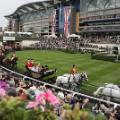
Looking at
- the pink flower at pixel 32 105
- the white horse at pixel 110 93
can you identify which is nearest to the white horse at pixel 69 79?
the white horse at pixel 110 93

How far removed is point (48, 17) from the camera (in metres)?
134

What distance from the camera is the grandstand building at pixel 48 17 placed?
107 m

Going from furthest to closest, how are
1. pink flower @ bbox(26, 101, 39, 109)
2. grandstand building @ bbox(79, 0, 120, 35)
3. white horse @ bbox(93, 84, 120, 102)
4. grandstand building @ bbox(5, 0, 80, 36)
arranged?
grandstand building @ bbox(5, 0, 80, 36) < grandstand building @ bbox(79, 0, 120, 35) < white horse @ bbox(93, 84, 120, 102) < pink flower @ bbox(26, 101, 39, 109)

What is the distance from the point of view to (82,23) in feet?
365

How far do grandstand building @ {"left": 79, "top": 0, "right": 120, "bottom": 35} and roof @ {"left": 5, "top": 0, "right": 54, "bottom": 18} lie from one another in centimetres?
2402

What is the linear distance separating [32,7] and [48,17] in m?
22.3

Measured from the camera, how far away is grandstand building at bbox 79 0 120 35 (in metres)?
93.1

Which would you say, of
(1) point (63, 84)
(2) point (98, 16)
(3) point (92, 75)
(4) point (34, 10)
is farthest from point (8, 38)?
(4) point (34, 10)


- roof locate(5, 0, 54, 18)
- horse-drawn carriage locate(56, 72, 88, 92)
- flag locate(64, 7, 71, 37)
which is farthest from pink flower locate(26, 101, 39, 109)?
roof locate(5, 0, 54, 18)

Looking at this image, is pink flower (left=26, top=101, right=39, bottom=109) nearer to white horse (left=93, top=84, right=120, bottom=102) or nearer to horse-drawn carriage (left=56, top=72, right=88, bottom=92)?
white horse (left=93, top=84, right=120, bottom=102)

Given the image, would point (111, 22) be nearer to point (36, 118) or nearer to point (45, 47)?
point (45, 47)

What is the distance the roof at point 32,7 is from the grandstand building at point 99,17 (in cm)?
2402

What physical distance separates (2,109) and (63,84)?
44.9 ft

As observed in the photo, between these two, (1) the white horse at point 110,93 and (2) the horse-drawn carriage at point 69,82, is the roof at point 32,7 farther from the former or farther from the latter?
(1) the white horse at point 110,93
